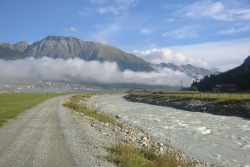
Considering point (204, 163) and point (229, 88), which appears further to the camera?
point (229, 88)

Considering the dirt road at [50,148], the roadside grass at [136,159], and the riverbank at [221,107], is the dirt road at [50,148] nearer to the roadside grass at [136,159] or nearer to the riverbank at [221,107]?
the roadside grass at [136,159]

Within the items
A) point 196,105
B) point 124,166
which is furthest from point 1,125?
point 196,105

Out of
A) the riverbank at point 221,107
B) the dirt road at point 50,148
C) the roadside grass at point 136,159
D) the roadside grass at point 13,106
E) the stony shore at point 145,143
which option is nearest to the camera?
the roadside grass at point 136,159

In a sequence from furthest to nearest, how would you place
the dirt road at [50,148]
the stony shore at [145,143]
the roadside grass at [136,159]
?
the stony shore at [145,143]
the dirt road at [50,148]
the roadside grass at [136,159]

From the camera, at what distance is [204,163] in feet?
74.3

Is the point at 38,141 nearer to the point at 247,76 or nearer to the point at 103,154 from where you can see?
the point at 103,154

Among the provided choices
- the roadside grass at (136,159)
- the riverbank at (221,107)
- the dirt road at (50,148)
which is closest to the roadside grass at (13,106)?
the dirt road at (50,148)

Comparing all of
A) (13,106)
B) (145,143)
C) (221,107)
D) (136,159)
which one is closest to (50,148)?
(136,159)

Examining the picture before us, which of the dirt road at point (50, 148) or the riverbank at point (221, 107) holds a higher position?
the dirt road at point (50, 148)

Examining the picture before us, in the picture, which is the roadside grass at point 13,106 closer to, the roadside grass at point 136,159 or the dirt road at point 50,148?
the dirt road at point 50,148

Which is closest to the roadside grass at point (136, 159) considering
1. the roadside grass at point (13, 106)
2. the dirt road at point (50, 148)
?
the dirt road at point (50, 148)

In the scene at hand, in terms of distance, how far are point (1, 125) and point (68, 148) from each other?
14129 millimetres

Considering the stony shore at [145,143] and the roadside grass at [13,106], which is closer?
the stony shore at [145,143]

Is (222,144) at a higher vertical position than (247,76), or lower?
lower
